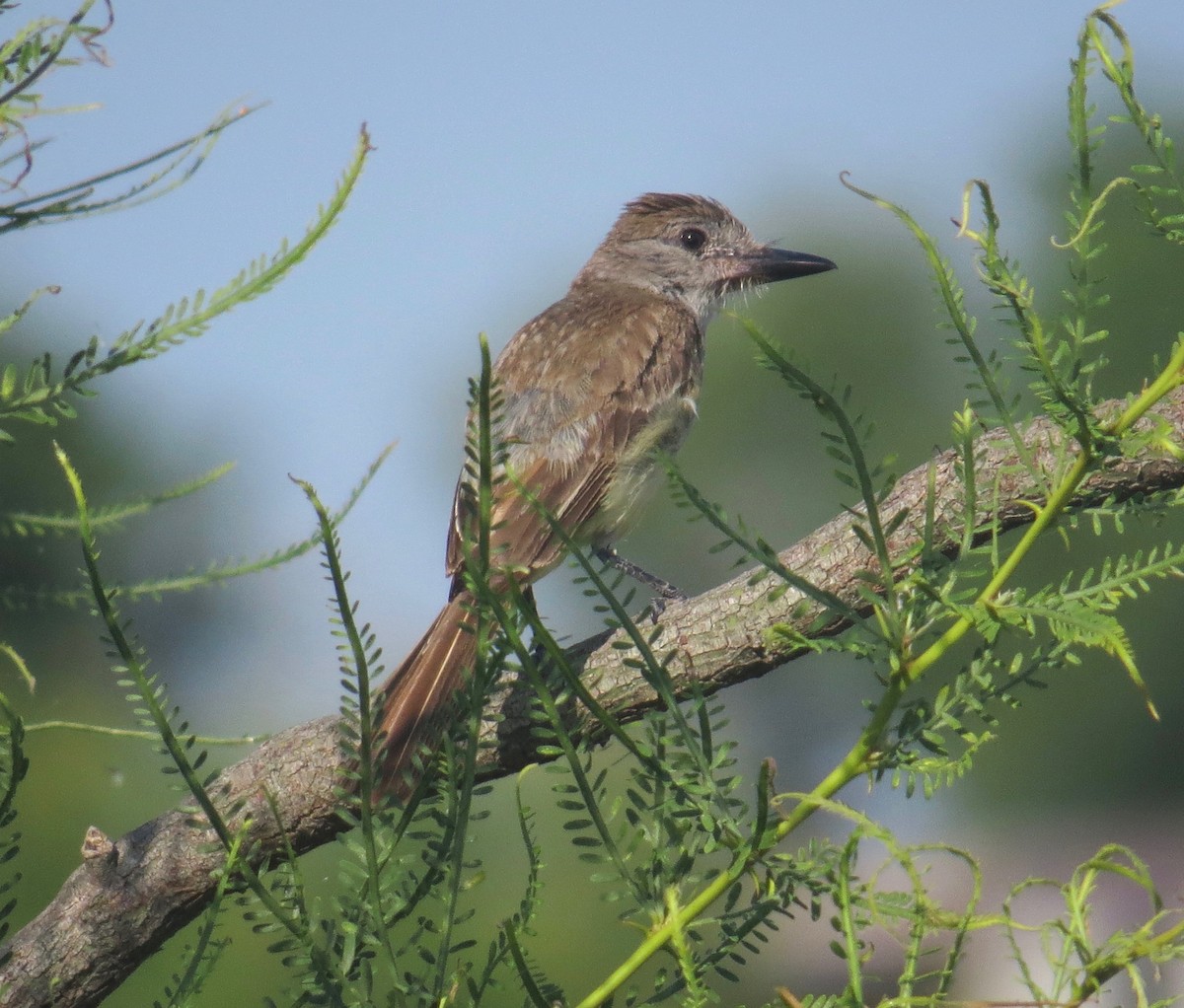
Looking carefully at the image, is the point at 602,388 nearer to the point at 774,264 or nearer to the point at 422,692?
the point at 774,264

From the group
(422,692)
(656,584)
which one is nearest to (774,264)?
(656,584)

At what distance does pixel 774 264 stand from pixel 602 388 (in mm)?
2051

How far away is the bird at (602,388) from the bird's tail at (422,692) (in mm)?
13

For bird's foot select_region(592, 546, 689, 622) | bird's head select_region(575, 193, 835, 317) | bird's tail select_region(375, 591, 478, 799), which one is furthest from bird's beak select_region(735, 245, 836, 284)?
bird's tail select_region(375, 591, 478, 799)

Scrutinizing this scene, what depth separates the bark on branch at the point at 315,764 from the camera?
332 cm

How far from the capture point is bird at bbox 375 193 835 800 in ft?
14.7

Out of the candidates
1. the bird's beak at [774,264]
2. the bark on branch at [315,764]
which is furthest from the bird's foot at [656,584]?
the bird's beak at [774,264]

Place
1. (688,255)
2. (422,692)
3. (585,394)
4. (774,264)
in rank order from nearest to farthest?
(422,692) < (585,394) < (774,264) < (688,255)

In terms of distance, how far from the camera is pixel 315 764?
11.9ft

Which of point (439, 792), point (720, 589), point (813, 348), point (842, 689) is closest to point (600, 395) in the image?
point (720, 589)

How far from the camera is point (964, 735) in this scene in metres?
1.75

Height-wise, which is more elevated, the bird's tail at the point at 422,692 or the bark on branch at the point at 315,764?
the bird's tail at the point at 422,692

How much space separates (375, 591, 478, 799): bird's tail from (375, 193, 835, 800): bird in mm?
13

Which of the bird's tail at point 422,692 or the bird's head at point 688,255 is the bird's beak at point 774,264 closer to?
the bird's head at point 688,255
